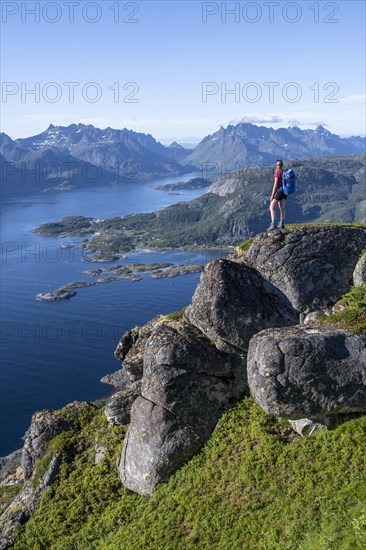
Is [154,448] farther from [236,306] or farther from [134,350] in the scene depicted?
[236,306]

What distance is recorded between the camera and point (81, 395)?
12838cm

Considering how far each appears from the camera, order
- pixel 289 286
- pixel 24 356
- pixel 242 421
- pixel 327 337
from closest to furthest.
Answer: pixel 327 337, pixel 242 421, pixel 289 286, pixel 24 356

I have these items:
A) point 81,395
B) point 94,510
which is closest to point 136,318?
point 81,395

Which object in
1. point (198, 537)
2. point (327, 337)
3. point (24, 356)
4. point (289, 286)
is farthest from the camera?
point (24, 356)

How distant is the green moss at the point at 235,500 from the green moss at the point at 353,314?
16.3 feet

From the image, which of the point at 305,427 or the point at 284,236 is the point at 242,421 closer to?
the point at 305,427

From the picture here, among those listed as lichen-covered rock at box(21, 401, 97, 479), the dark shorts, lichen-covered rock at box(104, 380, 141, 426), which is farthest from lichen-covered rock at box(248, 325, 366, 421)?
lichen-covered rock at box(21, 401, 97, 479)

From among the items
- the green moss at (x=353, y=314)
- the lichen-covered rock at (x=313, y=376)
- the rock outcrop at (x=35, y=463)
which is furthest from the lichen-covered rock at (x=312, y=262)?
the rock outcrop at (x=35, y=463)

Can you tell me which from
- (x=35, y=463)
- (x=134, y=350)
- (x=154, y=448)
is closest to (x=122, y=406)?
(x=134, y=350)

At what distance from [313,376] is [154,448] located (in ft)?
35.5

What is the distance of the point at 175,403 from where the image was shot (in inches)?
1070

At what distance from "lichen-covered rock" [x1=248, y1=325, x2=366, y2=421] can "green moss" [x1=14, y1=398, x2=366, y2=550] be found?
4.63 feet

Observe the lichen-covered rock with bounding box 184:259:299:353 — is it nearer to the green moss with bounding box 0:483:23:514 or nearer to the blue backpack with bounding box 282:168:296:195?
the blue backpack with bounding box 282:168:296:195

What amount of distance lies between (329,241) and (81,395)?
11280 cm
